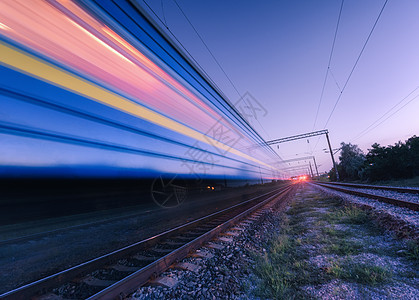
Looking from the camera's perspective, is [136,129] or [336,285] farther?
[136,129]

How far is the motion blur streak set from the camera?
145 inches

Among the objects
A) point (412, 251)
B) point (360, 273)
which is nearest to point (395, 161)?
point (412, 251)

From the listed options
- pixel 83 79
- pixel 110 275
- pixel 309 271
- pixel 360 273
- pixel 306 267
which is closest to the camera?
pixel 360 273

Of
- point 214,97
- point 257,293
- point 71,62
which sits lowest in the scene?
point 257,293

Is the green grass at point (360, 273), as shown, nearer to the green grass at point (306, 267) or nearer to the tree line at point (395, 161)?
the green grass at point (306, 267)

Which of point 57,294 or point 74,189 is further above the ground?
point 74,189

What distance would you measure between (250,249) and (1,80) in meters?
6.24

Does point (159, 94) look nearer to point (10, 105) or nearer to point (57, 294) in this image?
point (10, 105)

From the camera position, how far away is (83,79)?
4570 millimetres

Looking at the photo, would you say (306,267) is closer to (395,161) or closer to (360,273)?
(360,273)

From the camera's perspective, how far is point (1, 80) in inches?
144

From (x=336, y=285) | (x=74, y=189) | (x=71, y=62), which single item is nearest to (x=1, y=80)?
(x=71, y=62)

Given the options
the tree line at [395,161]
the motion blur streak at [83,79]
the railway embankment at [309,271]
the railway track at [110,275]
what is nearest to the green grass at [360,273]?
the railway embankment at [309,271]

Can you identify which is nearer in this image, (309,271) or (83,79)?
(309,271)
